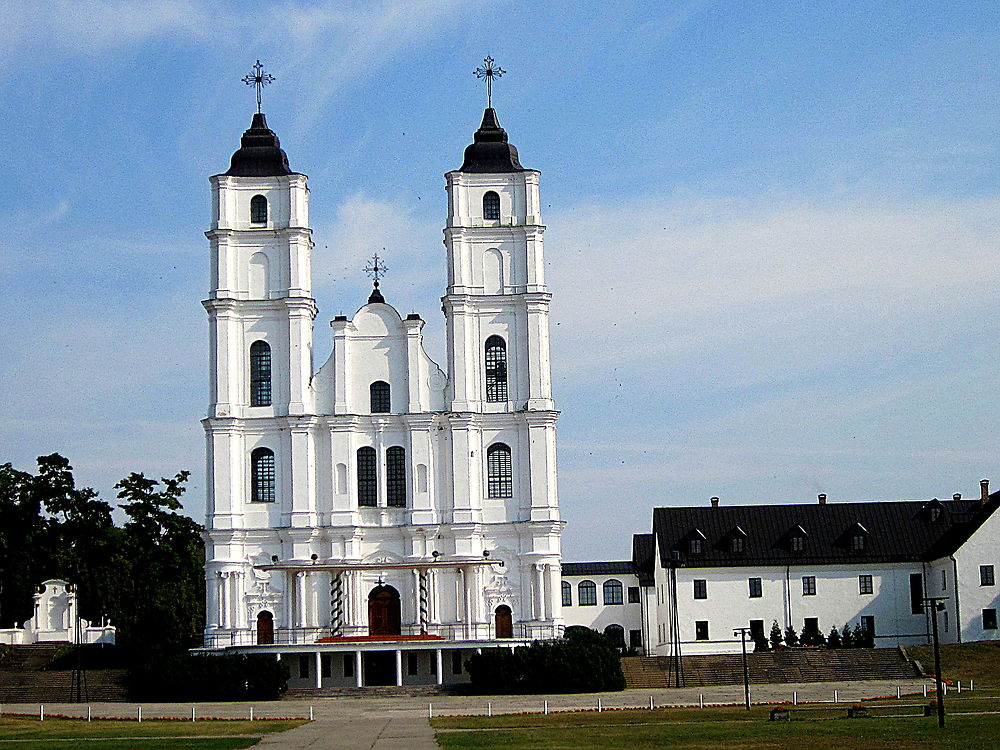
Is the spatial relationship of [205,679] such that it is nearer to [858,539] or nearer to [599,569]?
[858,539]

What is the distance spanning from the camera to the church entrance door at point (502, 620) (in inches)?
2640

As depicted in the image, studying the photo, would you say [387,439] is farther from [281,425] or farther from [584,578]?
[584,578]

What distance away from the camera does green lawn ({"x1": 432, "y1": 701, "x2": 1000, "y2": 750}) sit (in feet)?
109

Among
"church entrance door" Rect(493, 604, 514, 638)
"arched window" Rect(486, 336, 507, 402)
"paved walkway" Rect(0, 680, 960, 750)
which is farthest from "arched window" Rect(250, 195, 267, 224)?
"paved walkway" Rect(0, 680, 960, 750)

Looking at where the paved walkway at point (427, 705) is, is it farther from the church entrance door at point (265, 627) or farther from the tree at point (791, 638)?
the tree at point (791, 638)

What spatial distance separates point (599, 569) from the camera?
100688 mm

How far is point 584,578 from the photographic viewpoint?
324 feet

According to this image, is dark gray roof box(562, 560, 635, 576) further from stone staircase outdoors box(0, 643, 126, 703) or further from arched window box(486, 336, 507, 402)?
stone staircase outdoors box(0, 643, 126, 703)

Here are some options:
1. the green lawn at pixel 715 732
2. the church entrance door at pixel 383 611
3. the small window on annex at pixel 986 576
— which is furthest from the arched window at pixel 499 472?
the green lawn at pixel 715 732

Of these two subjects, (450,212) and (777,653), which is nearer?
(777,653)

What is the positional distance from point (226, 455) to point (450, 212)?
1397 cm

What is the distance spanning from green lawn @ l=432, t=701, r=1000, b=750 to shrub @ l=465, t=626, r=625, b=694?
41.7ft

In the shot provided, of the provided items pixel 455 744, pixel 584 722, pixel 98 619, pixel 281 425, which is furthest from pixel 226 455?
pixel 455 744

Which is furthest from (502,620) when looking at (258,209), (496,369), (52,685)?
(258,209)
